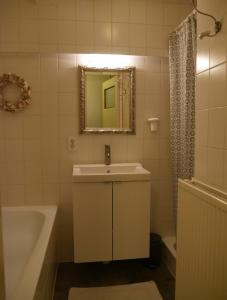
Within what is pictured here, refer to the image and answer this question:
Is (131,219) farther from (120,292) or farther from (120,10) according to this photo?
(120,10)

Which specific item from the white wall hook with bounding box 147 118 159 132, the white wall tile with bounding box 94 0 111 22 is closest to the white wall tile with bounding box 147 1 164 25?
the white wall tile with bounding box 94 0 111 22

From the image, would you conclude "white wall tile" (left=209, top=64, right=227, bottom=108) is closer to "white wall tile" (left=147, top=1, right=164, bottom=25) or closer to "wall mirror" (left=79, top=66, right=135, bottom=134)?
"wall mirror" (left=79, top=66, right=135, bottom=134)

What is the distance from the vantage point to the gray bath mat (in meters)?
1.86

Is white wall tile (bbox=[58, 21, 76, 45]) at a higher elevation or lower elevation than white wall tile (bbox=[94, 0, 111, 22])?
lower

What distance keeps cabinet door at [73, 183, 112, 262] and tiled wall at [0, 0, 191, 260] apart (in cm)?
38

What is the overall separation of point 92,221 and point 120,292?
0.57 metres

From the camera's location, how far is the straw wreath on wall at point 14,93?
2.16 metres

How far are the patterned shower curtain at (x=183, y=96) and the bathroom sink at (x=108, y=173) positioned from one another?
1.04ft

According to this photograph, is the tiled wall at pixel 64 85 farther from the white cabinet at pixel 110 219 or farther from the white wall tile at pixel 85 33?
the white cabinet at pixel 110 219

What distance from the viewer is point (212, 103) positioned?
3.75ft

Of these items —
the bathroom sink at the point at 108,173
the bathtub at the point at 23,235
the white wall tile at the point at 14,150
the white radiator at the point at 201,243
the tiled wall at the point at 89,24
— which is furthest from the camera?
the white wall tile at the point at 14,150

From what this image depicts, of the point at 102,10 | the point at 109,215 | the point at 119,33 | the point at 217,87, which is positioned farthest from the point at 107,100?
the point at 217,87

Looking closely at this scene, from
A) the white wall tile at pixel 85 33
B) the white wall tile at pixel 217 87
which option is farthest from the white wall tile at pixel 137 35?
the white wall tile at pixel 217 87

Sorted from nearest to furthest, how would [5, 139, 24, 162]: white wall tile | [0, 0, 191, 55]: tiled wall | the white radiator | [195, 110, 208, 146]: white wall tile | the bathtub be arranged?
the white radiator
[195, 110, 208, 146]: white wall tile
the bathtub
[0, 0, 191, 55]: tiled wall
[5, 139, 24, 162]: white wall tile
